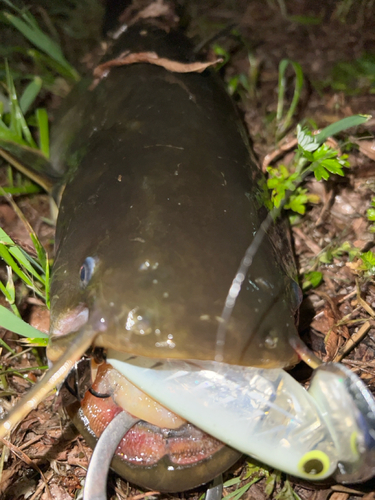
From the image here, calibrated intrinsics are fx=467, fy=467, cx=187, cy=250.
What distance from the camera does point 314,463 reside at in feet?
4.63

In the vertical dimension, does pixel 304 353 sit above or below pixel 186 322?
below

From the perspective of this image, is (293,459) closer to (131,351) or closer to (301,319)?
(131,351)

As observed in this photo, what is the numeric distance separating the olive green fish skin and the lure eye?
28cm

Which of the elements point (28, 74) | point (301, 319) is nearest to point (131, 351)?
point (301, 319)

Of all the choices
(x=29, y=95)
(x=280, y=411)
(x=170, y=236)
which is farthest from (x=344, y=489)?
(x=29, y=95)

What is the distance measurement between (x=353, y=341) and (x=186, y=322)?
45.0 inches

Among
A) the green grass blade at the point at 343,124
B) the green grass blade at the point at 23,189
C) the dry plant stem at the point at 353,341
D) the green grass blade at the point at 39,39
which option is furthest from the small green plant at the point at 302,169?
the green grass blade at the point at 39,39

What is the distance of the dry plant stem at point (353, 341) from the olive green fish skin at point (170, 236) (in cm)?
54

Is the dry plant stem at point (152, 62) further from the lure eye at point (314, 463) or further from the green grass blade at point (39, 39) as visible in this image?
the lure eye at point (314, 463)

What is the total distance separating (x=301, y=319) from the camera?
7.64ft

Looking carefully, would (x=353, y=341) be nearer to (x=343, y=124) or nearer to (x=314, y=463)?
(x=314, y=463)

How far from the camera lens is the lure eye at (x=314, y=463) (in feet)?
4.61

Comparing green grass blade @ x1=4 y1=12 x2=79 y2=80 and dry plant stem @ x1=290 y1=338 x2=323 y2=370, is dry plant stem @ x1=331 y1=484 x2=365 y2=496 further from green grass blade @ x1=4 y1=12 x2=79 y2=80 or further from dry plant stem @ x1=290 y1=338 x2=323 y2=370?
green grass blade @ x1=4 y1=12 x2=79 y2=80

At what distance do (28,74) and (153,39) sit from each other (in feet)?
3.96
